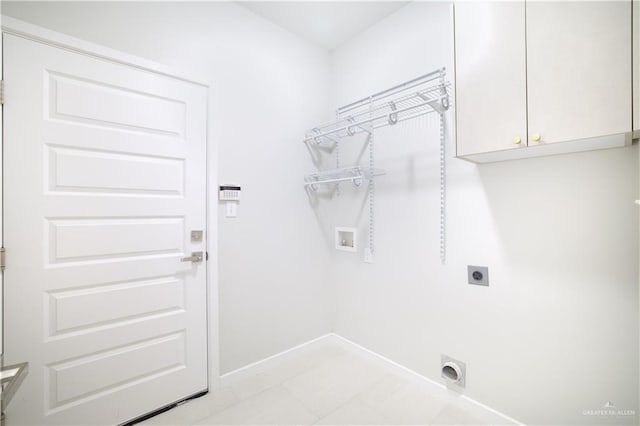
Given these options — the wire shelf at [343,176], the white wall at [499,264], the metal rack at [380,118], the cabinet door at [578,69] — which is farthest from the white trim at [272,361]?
the cabinet door at [578,69]

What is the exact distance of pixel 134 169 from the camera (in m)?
1.72

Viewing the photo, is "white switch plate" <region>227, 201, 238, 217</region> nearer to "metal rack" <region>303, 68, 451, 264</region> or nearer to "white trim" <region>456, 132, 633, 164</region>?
"metal rack" <region>303, 68, 451, 264</region>

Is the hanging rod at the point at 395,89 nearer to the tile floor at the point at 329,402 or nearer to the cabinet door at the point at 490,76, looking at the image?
the cabinet door at the point at 490,76

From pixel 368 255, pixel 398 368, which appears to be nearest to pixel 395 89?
pixel 368 255

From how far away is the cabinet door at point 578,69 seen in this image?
1074 mm

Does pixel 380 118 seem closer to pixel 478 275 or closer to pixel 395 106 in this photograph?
pixel 395 106

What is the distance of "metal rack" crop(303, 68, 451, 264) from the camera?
1838 millimetres

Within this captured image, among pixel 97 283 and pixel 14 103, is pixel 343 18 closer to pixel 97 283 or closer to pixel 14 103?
pixel 14 103

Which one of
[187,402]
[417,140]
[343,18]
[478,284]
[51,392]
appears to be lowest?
[187,402]

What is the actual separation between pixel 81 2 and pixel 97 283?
1.53 m

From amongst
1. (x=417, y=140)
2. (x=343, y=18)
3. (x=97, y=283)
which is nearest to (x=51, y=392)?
(x=97, y=283)

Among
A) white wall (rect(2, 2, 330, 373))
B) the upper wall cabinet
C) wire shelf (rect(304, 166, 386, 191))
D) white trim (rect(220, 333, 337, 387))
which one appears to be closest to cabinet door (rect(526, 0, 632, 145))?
the upper wall cabinet

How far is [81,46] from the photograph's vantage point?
156 centimetres

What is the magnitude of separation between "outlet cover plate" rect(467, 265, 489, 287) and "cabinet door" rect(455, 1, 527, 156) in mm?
733
